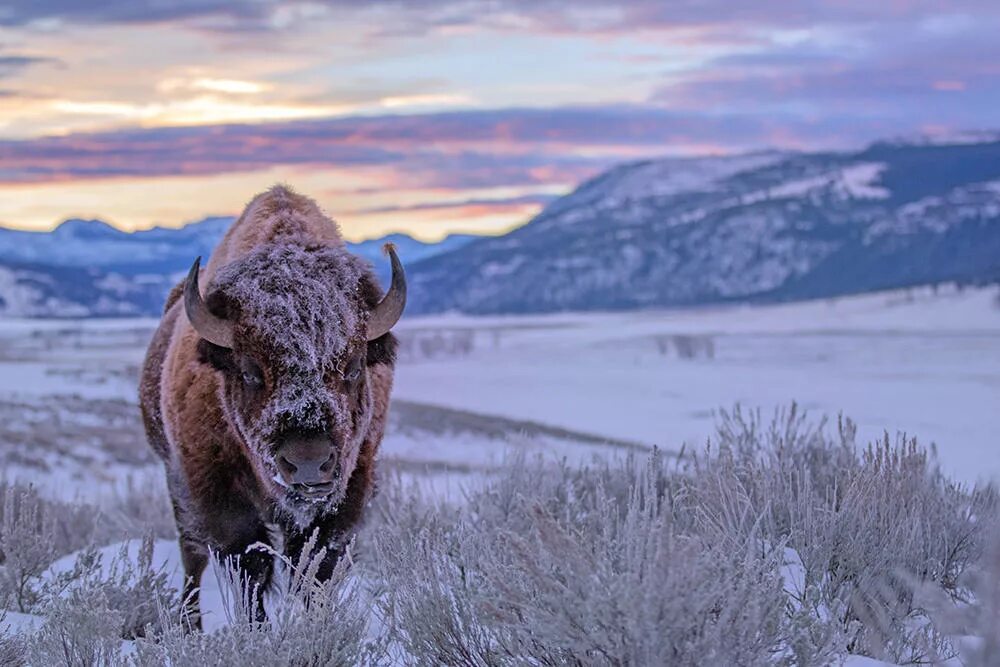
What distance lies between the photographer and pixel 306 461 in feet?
15.9

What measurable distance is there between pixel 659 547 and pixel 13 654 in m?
2.46

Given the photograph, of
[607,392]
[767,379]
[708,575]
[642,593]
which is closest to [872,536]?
[708,575]

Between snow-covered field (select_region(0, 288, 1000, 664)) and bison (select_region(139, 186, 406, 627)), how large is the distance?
1067 mm

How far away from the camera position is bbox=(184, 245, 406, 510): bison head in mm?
4949

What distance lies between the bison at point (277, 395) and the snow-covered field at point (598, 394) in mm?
1067

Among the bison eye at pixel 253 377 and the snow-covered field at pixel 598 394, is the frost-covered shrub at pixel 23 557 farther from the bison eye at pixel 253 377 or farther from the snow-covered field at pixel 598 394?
the bison eye at pixel 253 377

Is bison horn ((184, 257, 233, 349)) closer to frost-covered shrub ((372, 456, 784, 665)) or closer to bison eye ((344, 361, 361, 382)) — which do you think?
bison eye ((344, 361, 361, 382))

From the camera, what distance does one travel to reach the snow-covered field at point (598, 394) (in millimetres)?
19062

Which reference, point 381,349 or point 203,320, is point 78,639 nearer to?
point 203,320

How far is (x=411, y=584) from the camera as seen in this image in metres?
4.67

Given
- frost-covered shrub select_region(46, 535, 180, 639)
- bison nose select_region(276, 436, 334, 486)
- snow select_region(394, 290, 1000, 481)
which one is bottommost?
snow select_region(394, 290, 1000, 481)

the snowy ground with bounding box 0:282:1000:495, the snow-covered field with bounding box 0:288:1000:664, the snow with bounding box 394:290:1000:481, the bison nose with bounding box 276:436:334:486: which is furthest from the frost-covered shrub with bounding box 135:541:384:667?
the snow with bounding box 394:290:1000:481

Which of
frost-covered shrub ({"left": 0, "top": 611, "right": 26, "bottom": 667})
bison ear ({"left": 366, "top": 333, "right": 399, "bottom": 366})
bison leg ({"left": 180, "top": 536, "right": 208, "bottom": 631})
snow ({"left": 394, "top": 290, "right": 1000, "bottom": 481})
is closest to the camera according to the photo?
frost-covered shrub ({"left": 0, "top": 611, "right": 26, "bottom": 667})

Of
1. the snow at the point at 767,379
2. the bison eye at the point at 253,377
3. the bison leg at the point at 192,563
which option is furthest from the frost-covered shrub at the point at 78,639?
the snow at the point at 767,379
